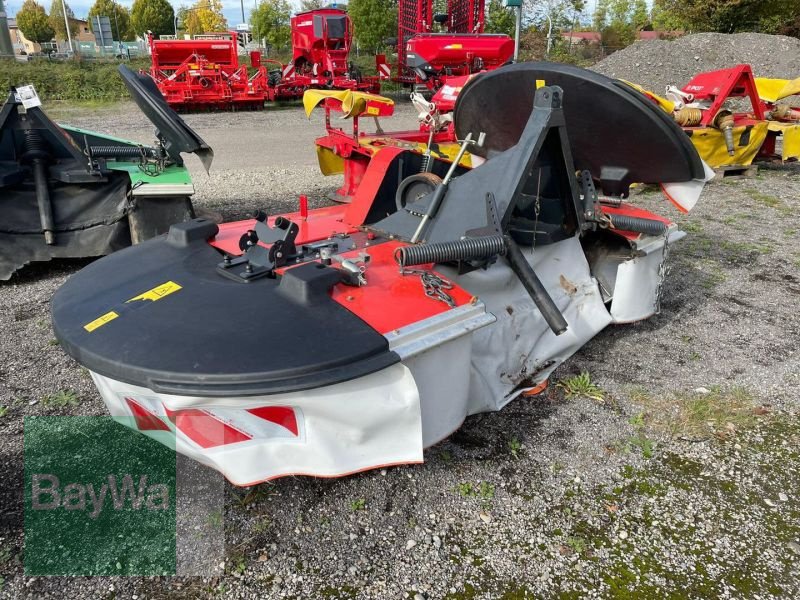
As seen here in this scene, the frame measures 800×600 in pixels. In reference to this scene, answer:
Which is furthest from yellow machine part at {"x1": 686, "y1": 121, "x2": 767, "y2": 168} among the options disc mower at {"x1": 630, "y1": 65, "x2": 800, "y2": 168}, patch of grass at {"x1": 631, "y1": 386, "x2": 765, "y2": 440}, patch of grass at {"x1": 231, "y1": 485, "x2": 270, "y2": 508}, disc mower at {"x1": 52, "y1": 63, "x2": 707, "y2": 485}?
patch of grass at {"x1": 231, "y1": 485, "x2": 270, "y2": 508}

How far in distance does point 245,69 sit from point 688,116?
9827 millimetres

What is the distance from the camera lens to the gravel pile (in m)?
14.4

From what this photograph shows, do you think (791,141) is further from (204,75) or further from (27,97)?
(204,75)

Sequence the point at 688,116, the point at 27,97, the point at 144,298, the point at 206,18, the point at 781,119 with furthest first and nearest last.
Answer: the point at 206,18 → the point at 781,119 → the point at 688,116 → the point at 27,97 → the point at 144,298

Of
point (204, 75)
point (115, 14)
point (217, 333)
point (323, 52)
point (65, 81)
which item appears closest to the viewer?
point (217, 333)

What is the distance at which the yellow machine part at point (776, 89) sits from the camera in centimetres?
828

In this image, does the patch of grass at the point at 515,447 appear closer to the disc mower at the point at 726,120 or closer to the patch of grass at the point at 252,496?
the patch of grass at the point at 252,496

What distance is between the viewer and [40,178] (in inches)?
159

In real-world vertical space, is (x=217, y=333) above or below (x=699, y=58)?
below

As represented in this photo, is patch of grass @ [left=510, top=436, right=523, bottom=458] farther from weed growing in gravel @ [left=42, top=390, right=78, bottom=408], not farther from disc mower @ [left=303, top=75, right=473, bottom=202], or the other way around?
weed growing in gravel @ [left=42, top=390, right=78, bottom=408]

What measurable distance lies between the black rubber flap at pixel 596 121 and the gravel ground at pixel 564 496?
3.35ft

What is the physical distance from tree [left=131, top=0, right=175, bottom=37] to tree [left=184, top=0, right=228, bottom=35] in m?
1.27

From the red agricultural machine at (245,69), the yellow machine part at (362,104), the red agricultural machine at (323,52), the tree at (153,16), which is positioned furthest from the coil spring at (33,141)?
the tree at (153,16)

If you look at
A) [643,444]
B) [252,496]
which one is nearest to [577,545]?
[643,444]
